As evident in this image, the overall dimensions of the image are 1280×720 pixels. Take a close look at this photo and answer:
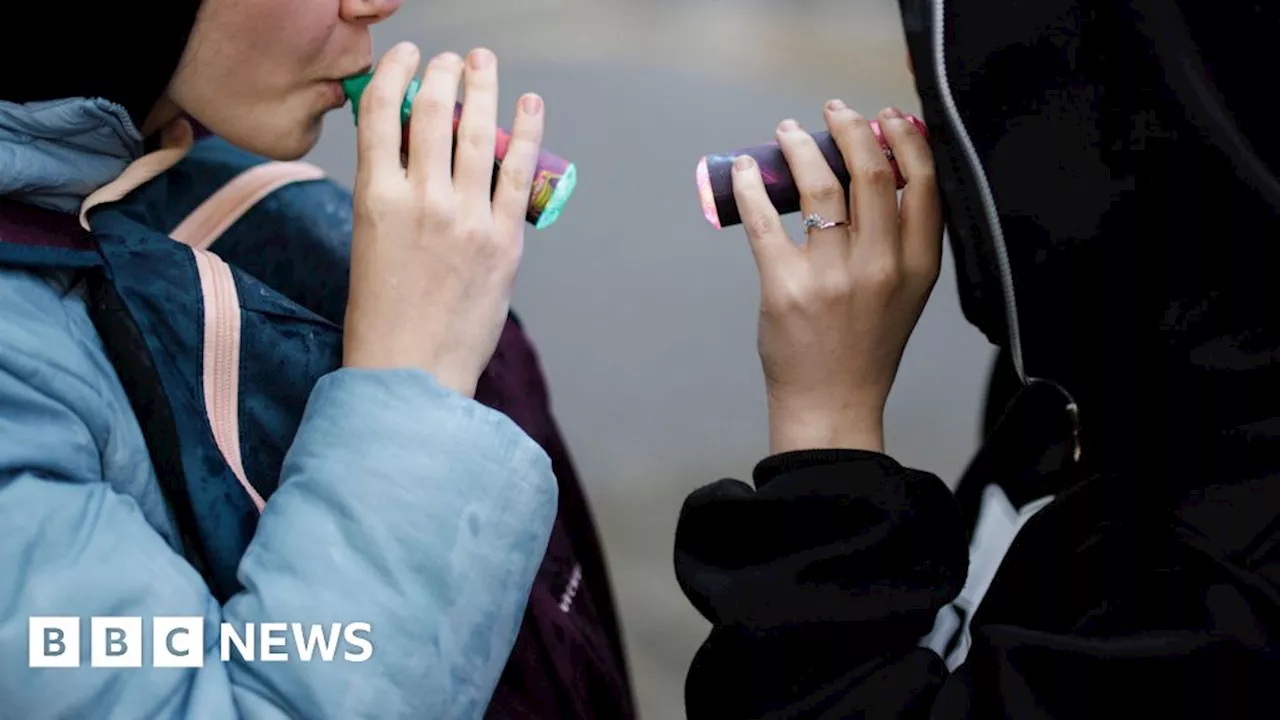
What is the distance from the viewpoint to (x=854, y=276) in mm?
790

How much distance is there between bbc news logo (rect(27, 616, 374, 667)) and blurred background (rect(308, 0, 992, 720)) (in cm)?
97

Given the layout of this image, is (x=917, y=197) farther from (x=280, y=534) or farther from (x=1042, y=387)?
(x=280, y=534)

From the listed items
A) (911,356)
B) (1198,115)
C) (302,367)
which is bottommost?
(911,356)

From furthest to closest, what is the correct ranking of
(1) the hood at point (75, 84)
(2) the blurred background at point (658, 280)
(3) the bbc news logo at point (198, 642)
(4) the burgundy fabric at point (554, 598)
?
(2) the blurred background at point (658, 280) < (4) the burgundy fabric at point (554, 598) < (1) the hood at point (75, 84) < (3) the bbc news logo at point (198, 642)

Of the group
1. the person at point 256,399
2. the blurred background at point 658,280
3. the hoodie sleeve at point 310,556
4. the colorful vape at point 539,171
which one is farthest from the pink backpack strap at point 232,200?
the blurred background at point 658,280

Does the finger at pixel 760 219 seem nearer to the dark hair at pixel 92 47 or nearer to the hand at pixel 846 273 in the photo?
the hand at pixel 846 273

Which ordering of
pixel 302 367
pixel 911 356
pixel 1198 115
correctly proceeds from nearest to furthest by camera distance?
pixel 1198 115 < pixel 302 367 < pixel 911 356

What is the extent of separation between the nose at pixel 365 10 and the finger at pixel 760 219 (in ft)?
0.90

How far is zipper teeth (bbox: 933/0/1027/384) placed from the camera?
68 cm

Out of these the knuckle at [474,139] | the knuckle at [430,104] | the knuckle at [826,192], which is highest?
the knuckle at [430,104]

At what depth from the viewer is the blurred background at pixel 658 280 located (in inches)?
68.6

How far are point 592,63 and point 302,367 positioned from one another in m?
1.47

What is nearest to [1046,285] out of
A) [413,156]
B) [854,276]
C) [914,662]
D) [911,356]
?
[854,276]

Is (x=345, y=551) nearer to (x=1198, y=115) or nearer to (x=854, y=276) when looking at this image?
(x=854, y=276)
